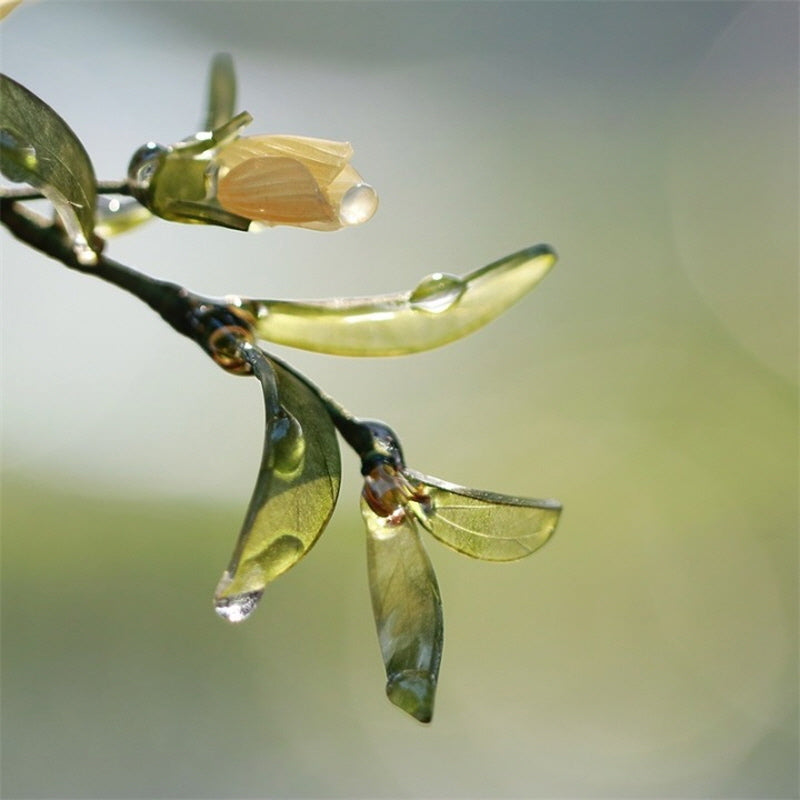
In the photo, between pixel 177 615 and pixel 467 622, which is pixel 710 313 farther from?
pixel 177 615

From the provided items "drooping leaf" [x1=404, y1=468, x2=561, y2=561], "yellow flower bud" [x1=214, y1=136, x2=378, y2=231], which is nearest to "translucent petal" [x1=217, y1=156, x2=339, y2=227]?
"yellow flower bud" [x1=214, y1=136, x2=378, y2=231]

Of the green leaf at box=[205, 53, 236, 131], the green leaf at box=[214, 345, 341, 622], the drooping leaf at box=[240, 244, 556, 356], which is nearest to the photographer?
the green leaf at box=[214, 345, 341, 622]

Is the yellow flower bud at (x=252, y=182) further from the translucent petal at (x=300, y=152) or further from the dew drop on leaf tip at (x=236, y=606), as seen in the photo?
the dew drop on leaf tip at (x=236, y=606)

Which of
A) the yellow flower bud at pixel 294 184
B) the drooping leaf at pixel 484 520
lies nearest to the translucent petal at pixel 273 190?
the yellow flower bud at pixel 294 184

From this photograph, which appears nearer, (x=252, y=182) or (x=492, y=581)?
(x=252, y=182)

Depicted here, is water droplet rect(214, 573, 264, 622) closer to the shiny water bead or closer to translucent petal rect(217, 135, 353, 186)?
the shiny water bead

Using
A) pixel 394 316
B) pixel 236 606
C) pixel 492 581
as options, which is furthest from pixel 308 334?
pixel 492 581

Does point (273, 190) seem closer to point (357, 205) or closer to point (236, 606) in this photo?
point (357, 205)

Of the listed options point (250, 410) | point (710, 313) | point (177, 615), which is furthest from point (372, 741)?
point (710, 313)
